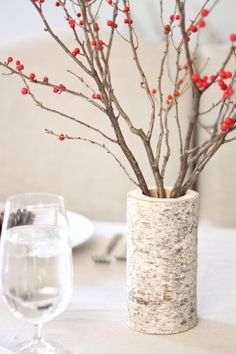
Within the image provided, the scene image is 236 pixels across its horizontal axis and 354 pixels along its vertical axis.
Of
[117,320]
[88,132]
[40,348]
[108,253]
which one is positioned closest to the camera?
[40,348]

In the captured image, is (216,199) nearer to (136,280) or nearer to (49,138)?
(49,138)

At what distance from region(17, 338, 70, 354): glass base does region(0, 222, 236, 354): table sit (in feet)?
0.06

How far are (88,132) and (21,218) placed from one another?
1.11 metres

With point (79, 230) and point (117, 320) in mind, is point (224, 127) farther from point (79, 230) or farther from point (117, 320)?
point (79, 230)

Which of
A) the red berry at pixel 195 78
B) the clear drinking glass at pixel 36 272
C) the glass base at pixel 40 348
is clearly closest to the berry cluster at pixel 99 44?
the red berry at pixel 195 78

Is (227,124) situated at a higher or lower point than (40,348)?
higher

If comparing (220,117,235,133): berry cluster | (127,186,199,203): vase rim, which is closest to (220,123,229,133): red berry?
(220,117,235,133): berry cluster

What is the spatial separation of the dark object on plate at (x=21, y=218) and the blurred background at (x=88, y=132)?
1.03 meters

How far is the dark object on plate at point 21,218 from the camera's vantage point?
0.79 m

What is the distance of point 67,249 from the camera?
722mm

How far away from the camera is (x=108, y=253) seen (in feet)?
3.89

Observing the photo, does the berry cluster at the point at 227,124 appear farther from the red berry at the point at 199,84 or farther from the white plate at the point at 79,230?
the white plate at the point at 79,230

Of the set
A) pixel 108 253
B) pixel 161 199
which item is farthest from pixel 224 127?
pixel 108 253

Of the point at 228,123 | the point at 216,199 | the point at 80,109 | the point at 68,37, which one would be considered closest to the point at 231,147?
the point at 216,199
